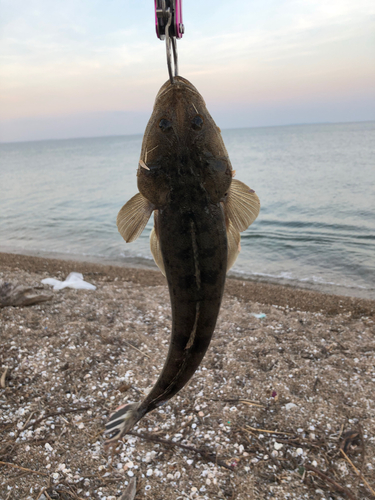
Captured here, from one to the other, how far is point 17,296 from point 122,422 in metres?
4.37

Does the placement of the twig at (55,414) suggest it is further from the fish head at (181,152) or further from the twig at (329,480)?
the fish head at (181,152)

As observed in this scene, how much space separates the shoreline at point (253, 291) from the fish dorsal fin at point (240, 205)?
5059mm

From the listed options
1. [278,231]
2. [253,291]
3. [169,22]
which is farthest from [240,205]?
[278,231]

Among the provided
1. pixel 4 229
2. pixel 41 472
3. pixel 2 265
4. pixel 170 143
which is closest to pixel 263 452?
pixel 41 472

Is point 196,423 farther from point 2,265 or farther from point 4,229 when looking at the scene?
point 4,229

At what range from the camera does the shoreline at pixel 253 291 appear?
22.4 ft

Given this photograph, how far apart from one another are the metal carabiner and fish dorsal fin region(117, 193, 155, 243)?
0.84m

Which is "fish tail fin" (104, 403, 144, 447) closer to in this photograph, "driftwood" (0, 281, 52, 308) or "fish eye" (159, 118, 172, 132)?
"fish eye" (159, 118, 172, 132)

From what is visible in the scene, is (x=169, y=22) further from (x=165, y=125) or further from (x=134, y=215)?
(x=134, y=215)

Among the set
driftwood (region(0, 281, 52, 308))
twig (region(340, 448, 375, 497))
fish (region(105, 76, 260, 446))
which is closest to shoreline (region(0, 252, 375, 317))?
driftwood (region(0, 281, 52, 308))

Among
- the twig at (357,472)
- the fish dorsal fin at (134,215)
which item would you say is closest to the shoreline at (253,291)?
the twig at (357,472)

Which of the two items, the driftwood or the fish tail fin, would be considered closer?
the fish tail fin

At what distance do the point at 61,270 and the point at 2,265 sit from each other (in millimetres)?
2049

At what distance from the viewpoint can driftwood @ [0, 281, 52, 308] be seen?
20.1 ft
